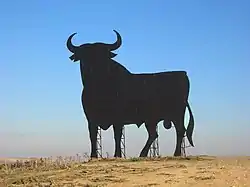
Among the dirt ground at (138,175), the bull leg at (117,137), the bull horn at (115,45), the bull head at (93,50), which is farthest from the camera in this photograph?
the bull horn at (115,45)

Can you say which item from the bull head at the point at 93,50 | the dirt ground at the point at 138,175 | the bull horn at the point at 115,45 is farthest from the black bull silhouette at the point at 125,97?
the dirt ground at the point at 138,175

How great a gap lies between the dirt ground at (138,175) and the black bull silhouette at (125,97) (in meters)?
3.84

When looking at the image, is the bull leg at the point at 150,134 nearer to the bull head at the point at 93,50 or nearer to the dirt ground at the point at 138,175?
the dirt ground at the point at 138,175

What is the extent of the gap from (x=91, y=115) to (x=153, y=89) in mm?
3050

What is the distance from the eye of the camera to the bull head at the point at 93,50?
24.5 m

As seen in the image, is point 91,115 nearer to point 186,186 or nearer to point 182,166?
point 182,166

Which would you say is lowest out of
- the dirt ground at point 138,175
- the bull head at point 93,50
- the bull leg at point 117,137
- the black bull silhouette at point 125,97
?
the dirt ground at point 138,175

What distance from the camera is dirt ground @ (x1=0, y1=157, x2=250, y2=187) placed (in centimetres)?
1538

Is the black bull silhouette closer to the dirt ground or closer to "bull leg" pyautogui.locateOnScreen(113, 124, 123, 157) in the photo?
"bull leg" pyautogui.locateOnScreen(113, 124, 123, 157)

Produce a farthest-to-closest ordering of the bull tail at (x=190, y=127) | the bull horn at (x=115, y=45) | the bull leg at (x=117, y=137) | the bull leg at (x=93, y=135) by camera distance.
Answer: the bull horn at (x=115, y=45) → the bull tail at (x=190, y=127) → the bull leg at (x=93, y=135) → the bull leg at (x=117, y=137)

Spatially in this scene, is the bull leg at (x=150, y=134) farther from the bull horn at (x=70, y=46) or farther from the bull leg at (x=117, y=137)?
the bull horn at (x=70, y=46)

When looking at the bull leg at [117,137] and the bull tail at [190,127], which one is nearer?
the bull leg at [117,137]

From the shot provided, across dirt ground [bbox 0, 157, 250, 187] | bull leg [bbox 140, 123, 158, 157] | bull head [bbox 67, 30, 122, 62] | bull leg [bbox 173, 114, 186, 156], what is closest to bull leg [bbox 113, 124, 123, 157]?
bull leg [bbox 140, 123, 158, 157]

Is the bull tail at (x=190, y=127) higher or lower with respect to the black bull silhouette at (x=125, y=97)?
lower
